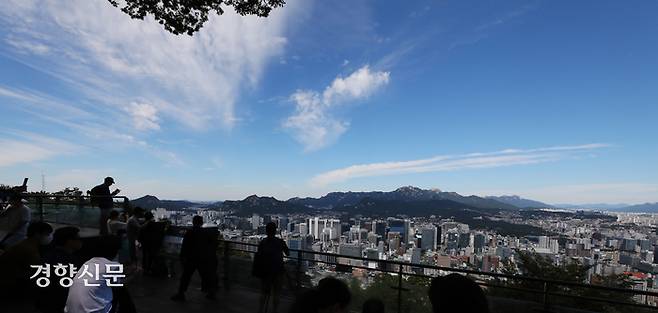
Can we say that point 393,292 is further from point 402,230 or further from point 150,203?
point 402,230

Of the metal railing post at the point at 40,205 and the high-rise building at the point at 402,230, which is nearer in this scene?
the metal railing post at the point at 40,205

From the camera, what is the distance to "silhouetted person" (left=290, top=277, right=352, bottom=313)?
7.60 feet

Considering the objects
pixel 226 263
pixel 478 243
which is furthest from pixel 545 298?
pixel 478 243

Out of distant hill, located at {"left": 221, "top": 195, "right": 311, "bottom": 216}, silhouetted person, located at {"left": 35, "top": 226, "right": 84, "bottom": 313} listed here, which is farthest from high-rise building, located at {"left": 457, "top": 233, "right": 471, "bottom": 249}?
silhouetted person, located at {"left": 35, "top": 226, "right": 84, "bottom": 313}

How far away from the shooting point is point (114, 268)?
125 inches

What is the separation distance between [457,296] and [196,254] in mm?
6635

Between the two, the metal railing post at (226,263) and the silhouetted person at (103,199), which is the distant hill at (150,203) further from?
the metal railing post at (226,263)

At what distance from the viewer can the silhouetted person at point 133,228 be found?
31.8ft

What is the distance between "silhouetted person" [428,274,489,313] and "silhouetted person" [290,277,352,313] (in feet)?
1.85

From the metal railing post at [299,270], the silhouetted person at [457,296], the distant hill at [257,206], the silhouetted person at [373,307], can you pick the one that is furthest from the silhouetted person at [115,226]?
the distant hill at [257,206]

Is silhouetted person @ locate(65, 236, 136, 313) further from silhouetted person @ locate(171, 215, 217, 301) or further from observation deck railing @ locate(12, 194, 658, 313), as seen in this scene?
silhouetted person @ locate(171, 215, 217, 301)

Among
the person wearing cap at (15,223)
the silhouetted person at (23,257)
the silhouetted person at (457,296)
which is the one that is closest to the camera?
the silhouetted person at (457,296)

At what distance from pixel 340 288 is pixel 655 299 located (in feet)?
14.6

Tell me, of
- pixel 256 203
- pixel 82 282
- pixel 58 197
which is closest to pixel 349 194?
pixel 256 203
